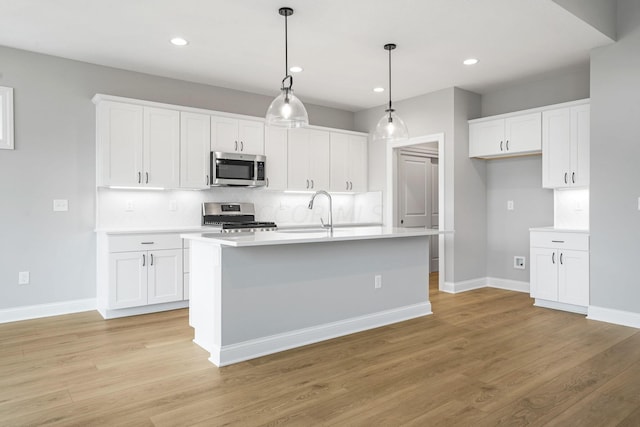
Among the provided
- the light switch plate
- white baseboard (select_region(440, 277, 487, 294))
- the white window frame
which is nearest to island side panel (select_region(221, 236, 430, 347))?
white baseboard (select_region(440, 277, 487, 294))

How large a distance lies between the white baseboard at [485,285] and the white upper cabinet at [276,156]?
2.58 metres

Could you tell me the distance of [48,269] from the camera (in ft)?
14.1

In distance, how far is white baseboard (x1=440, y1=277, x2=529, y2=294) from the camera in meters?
5.39

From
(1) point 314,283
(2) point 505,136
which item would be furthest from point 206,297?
(2) point 505,136

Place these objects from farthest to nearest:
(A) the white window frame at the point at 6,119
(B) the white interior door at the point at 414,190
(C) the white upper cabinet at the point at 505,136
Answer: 1. (B) the white interior door at the point at 414,190
2. (C) the white upper cabinet at the point at 505,136
3. (A) the white window frame at the point at 6,119

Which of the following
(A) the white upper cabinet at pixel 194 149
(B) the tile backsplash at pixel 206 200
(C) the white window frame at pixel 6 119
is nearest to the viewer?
(C) the white window frame at pixel 6 119

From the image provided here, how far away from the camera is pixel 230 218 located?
17.5 feet

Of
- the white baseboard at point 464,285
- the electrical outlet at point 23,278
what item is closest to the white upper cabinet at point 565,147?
the white baseboard at point 464,285

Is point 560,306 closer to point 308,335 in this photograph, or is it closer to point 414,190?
point 308,335

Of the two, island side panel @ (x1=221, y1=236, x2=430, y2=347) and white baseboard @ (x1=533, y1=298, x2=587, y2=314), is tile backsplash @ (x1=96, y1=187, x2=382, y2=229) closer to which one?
island side panel @ (x1=221, y1=236, x2=430, y2=347)

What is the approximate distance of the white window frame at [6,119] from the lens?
4.06 m

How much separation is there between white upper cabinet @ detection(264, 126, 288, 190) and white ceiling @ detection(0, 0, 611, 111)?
0.69m

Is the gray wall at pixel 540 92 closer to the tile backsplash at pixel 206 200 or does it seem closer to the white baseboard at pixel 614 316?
the tile backsplash at pixel 206 200

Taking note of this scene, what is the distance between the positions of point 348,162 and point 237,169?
1.94 meters
